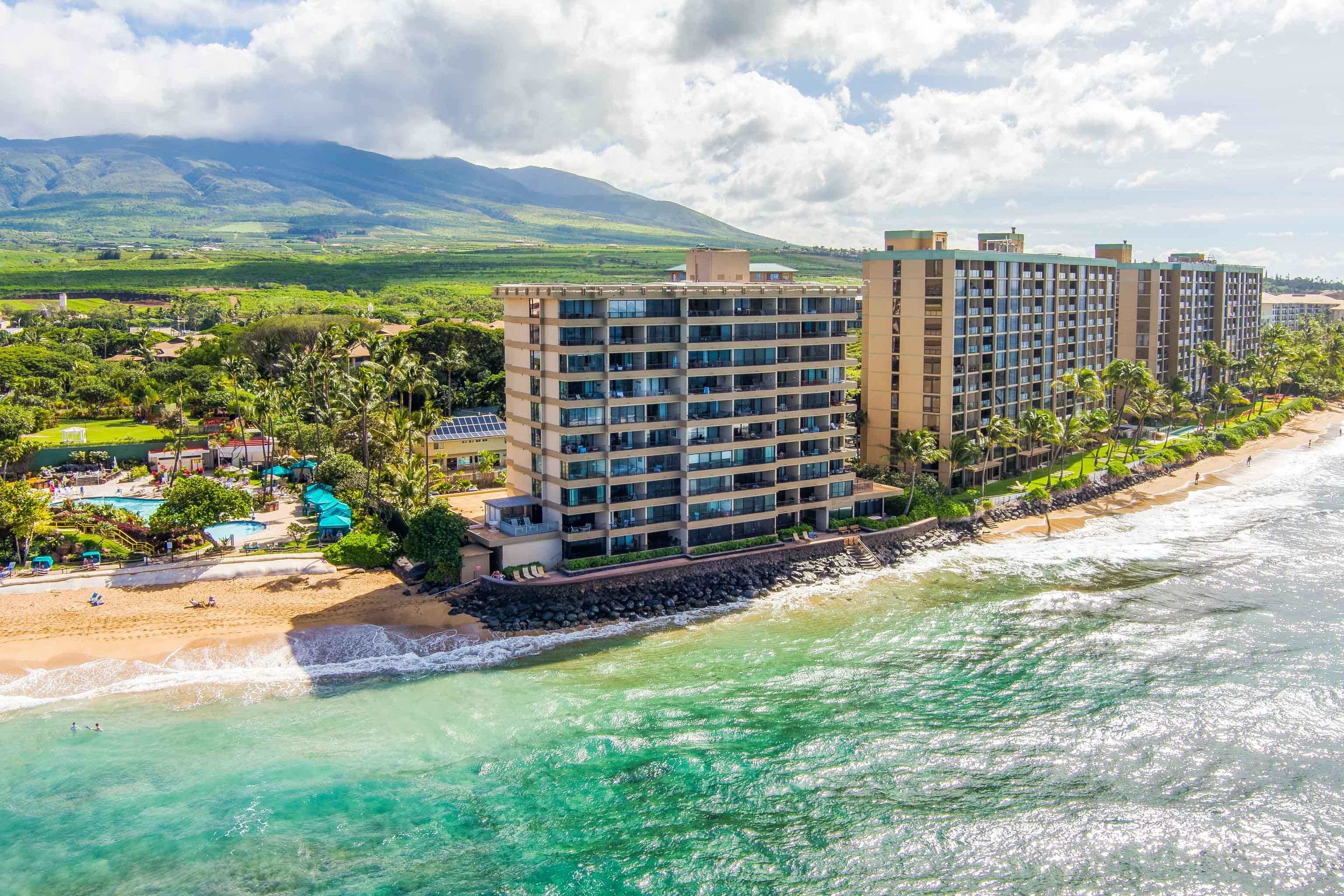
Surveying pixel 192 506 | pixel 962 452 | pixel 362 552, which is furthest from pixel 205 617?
pixel 962 452

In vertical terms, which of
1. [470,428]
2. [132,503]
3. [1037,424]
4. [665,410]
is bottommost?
[132,503]

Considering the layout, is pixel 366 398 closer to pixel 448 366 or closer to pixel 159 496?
pixel 159 496

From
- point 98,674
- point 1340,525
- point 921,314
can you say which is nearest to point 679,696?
point 98,674

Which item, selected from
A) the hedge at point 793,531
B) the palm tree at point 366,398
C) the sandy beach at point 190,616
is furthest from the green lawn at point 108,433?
the hedge at point 793,531

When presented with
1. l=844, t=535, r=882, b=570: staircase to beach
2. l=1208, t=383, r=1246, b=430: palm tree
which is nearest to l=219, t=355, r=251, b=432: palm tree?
l=844, t=535, r=882, b=570: staircase to beach

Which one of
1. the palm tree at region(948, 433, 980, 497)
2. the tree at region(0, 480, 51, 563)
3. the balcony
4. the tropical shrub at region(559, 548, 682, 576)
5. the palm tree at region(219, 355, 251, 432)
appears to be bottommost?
the tropical shrub at region(559, 548, 682, 576)

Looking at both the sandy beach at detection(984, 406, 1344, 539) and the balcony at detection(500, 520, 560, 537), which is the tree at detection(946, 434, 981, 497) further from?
the balcony at detection(500, 520, 560, 537)

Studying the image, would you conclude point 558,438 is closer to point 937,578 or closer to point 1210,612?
point 937,578
